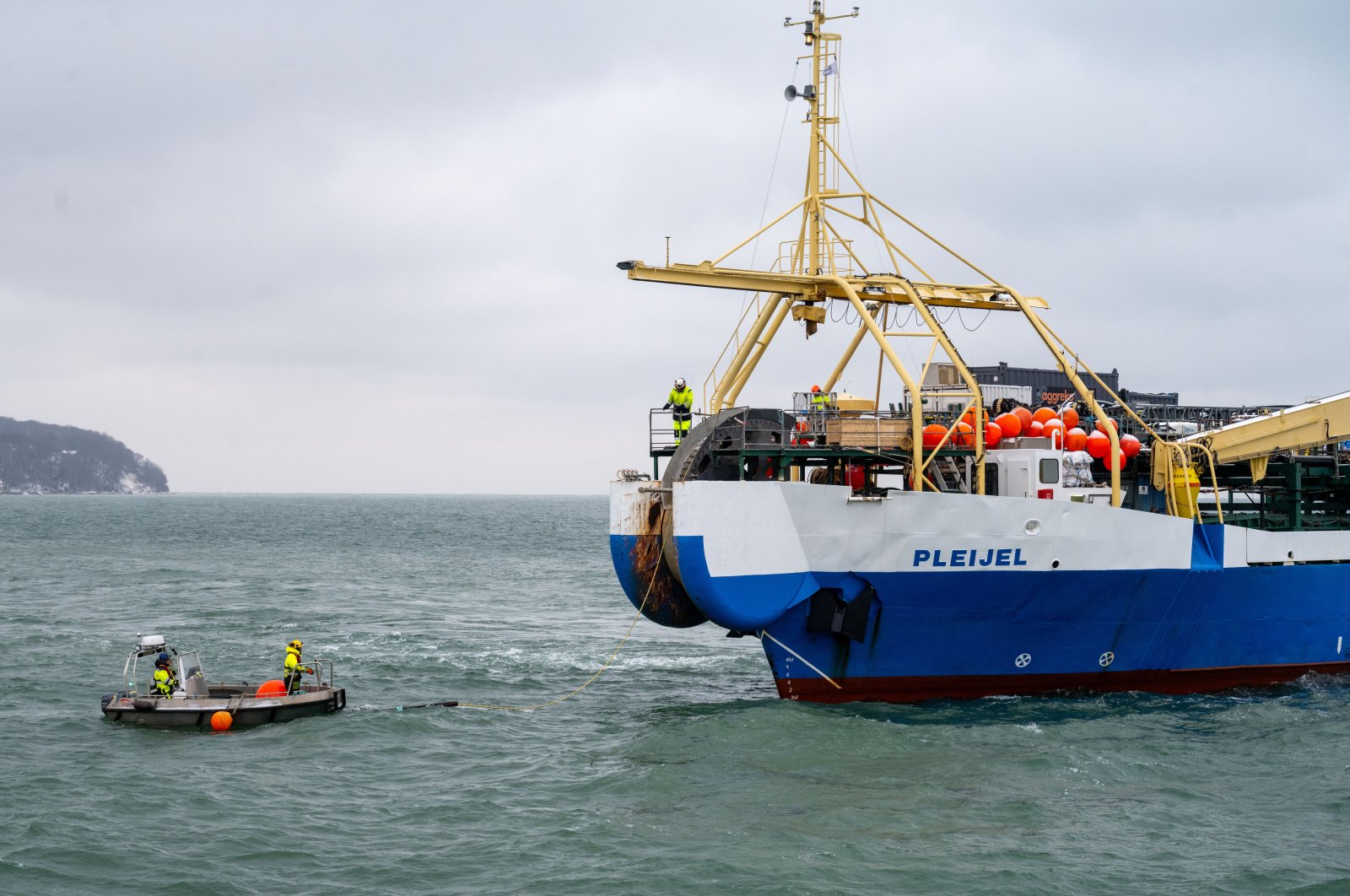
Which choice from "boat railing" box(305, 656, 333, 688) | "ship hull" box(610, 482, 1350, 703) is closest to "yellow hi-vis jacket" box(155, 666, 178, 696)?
"boat railing" box(305, 656, 333, 688)

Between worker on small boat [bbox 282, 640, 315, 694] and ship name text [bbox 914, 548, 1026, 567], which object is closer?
ship name text [bbox 914, 548, 1026, 567]

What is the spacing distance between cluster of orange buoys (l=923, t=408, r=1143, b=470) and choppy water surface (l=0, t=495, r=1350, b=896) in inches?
201

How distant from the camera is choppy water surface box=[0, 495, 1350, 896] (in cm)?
1562

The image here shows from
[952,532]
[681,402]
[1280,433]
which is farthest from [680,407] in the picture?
[1280,433]

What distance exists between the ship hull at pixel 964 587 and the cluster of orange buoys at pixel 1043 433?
6.33ft

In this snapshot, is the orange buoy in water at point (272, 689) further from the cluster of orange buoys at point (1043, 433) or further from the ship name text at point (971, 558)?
the cluster of orange buoys at point (1043, 433)

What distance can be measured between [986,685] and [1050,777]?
500cm

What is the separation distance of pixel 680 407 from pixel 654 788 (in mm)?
9676

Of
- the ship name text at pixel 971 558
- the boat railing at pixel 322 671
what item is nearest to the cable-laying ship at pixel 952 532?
the ship name text at pixel 971 558

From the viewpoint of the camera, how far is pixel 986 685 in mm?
24281

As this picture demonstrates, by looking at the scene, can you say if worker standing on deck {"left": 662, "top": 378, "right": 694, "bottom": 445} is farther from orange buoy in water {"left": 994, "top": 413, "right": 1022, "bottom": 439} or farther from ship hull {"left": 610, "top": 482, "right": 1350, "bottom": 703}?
orange buoy in water {"left": 994, "top": 413, "right": 1022, "bottom": 439}

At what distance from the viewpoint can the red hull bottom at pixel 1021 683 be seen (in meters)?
23.6

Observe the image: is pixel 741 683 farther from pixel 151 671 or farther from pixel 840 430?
pixel 151 671

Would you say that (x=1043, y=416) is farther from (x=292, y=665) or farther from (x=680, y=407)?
(x=292, y=665)
